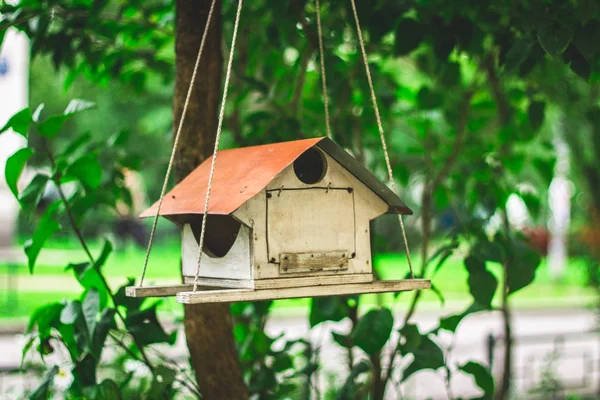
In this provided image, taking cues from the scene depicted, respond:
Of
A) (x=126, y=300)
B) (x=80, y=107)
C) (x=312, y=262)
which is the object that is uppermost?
(x=80, y=107)

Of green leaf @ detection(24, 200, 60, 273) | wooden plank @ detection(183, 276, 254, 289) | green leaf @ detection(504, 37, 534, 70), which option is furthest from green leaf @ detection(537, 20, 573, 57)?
green leaf @ detection(24, 200, 60, 273)

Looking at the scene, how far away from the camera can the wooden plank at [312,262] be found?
2.41 metres

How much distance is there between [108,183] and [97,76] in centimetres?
93

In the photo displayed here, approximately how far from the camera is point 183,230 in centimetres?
287

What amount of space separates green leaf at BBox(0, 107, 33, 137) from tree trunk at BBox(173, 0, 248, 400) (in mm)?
599

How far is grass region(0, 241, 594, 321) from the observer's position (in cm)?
1469

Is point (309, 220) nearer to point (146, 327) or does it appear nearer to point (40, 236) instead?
point (146, 327)

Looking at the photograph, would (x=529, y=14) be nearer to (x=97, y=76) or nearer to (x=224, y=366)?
(x=224, y=366)

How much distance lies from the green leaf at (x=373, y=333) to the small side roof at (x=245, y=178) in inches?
19.6

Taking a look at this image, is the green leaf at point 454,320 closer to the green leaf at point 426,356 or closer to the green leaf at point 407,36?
the green leaf at point 426,356

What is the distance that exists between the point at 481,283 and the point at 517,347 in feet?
32.6

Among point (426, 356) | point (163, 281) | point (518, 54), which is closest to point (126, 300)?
point (426, 356)

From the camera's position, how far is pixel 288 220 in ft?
8.07

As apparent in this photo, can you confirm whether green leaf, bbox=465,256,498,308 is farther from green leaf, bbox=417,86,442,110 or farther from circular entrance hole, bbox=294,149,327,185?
green leaf, bbox=417,86,442,110
